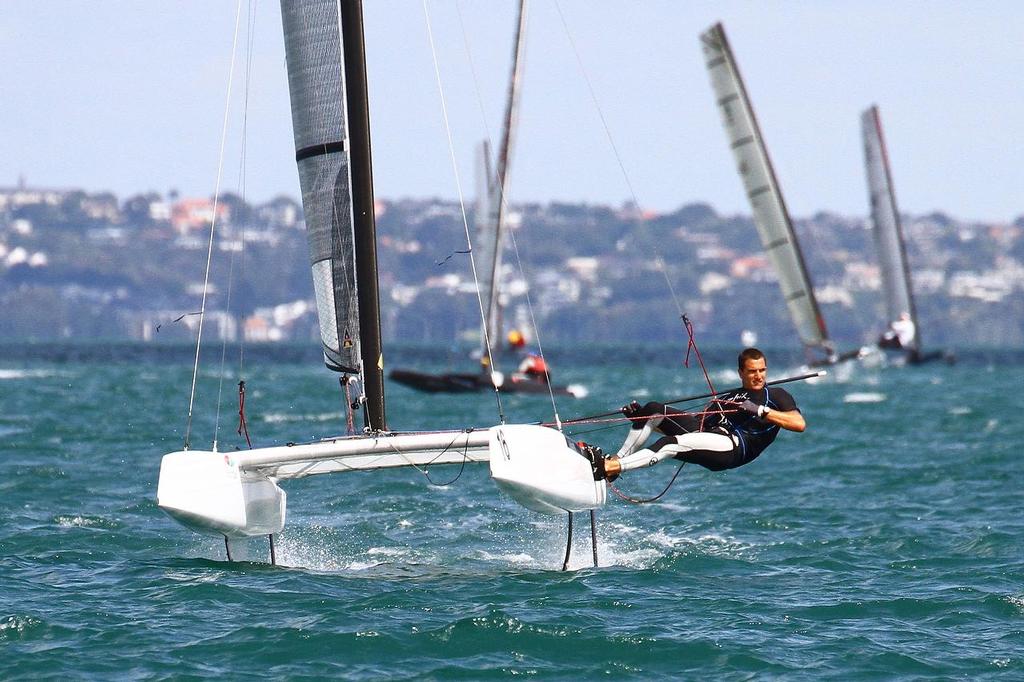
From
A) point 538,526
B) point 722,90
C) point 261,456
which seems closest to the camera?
point 261,456

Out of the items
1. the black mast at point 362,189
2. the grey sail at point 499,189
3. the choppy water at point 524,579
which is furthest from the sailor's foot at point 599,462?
the grey sail at point 499,189

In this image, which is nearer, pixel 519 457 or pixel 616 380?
pixel 519 457

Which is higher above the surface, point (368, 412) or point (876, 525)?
point (368, 412)

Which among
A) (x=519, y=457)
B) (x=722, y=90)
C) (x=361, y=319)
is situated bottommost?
(x=519, y=457)

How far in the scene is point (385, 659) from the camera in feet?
26.6

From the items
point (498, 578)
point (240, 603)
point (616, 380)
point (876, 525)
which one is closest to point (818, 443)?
point (876, 525)

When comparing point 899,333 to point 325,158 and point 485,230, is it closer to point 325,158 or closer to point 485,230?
point 485,230

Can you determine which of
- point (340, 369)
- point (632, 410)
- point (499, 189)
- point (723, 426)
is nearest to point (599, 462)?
point (632, 410)

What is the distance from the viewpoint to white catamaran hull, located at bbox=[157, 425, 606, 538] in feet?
31.3

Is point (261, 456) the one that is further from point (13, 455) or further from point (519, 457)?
point (13, 455)

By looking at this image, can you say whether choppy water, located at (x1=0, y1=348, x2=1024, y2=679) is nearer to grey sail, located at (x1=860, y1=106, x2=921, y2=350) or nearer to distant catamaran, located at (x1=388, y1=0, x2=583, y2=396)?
distant catamaran, located at (x1=388, y1=0, x2=583, y2=396)

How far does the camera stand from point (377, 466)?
10086 millimetres

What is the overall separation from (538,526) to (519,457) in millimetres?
3151

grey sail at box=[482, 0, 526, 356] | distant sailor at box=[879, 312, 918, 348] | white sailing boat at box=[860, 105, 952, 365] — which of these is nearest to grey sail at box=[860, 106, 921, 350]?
white sailing boat at box=[860, 105, 952, 365]
